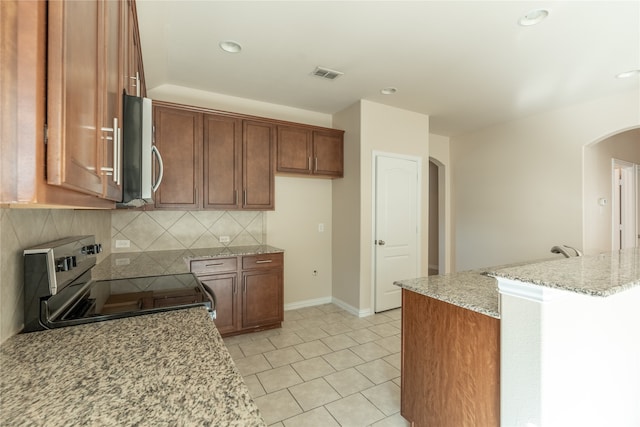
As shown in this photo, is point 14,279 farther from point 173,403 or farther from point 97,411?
point 173,403

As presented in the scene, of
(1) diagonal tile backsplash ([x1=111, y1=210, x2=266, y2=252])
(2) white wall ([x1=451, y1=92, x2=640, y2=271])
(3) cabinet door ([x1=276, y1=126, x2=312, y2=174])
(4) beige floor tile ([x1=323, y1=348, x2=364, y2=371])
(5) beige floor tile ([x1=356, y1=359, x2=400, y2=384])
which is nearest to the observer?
(5) beige floor tile ([x1=356, y1=359, x2=400, y2=384])

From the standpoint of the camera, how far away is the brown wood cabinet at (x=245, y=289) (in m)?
2.97

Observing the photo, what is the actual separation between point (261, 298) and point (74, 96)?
2.93 m

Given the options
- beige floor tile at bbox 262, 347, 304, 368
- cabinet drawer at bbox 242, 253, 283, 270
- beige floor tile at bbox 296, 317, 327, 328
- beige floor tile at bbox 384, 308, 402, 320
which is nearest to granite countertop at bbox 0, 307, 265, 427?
beige floor tile at bbox 262, 347, 304, 368

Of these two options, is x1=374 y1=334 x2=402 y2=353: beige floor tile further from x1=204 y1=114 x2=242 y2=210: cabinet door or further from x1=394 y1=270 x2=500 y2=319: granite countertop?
x1=204 y1=114 x2=242 y2=210: cabinet door

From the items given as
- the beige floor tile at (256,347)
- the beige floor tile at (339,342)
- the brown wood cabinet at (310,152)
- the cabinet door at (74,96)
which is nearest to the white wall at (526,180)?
the brown wood cabinet at (310,152)

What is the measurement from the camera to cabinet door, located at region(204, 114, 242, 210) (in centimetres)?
316

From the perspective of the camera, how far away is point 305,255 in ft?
13.4

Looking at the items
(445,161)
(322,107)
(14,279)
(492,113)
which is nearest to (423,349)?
(14,279)

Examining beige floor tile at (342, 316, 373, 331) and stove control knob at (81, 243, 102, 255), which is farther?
beige floor tile at (342, 316, 373, 331)

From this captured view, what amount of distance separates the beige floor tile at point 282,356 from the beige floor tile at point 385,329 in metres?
1.01

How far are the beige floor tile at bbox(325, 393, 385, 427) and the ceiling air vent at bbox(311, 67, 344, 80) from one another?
2869mm

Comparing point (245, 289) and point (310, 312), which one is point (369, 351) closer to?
point (310, 312)

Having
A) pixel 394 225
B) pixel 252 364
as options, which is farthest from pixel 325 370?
pixel 394 225
